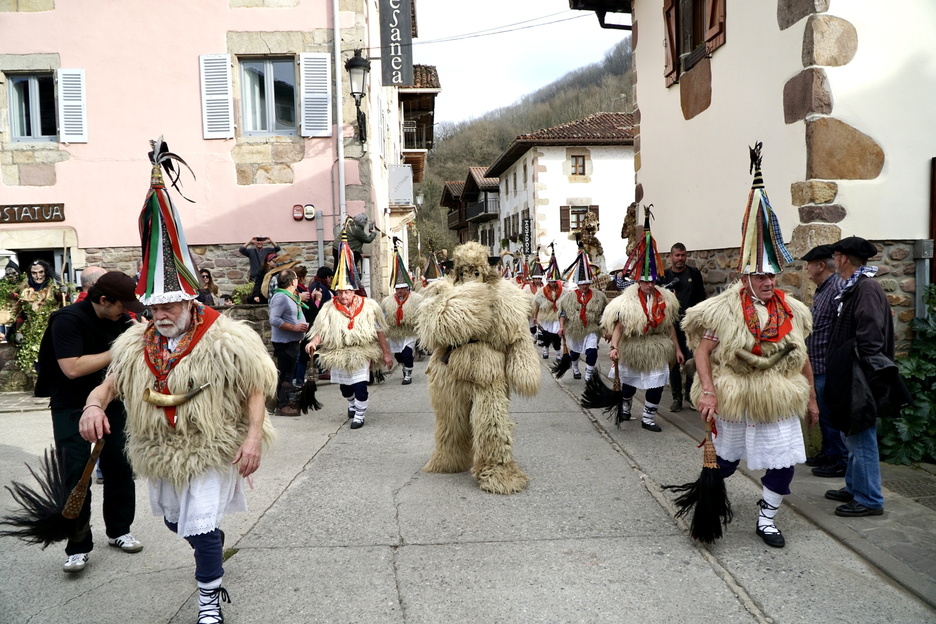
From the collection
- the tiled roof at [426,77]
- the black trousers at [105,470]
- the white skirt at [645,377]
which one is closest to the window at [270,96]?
the white skirt at [645,377]

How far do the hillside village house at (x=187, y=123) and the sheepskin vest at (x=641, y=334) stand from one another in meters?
7.31

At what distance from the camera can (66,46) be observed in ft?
42.1

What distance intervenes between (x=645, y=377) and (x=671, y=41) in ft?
15.9

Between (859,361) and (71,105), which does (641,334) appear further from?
(71,105)

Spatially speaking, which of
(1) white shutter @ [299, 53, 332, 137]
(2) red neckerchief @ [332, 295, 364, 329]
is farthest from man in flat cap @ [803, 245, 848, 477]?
(1) white shutter @ [299, 53, 332, 137]

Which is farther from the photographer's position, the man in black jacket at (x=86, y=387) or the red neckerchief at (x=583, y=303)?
the red neckerchief at (x=583, y=303)

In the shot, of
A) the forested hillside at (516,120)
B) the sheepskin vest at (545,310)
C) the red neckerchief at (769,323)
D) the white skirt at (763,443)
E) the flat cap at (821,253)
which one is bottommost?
the white skirt at (763,443)

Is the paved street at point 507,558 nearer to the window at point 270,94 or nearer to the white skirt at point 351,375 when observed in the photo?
the white skirt at point 351,375

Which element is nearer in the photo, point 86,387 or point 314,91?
point 86,387

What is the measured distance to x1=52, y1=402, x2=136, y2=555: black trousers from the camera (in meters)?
4.26

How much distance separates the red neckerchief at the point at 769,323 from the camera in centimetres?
445

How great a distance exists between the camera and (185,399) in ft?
11.3

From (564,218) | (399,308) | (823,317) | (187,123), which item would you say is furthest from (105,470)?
(564,218)

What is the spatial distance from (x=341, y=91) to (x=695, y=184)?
7395 mm
